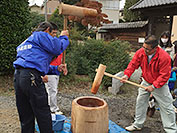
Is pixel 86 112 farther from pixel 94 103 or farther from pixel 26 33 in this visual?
pixel 26 33

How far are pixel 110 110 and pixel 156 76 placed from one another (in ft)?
5.87

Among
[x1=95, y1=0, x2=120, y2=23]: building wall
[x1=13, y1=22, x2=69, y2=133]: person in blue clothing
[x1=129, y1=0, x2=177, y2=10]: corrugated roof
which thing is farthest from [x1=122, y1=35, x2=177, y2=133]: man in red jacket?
[x1=95, y1=0, x2=120, y2=23]: building wall

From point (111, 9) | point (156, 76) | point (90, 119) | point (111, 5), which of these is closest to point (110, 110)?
point (156, 76)

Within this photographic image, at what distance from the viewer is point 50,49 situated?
2.20 metres

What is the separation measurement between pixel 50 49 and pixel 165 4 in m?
7.35

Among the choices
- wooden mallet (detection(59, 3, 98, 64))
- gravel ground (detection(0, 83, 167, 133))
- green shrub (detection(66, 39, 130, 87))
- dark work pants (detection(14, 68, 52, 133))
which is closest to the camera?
dark work pants (detection(14, 68, 52, 133))

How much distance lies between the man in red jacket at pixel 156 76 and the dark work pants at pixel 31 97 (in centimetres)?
165

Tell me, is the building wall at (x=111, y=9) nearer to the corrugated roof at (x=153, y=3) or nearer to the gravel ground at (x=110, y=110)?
the corrugated roof at (x=153, y=3)

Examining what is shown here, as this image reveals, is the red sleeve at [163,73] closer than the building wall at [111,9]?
Yes

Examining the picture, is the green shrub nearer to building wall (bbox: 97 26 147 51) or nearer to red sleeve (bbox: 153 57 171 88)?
red sleeve (bbox: 153 57 171 88)

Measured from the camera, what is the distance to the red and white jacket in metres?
2.89

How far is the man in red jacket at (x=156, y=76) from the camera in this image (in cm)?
289

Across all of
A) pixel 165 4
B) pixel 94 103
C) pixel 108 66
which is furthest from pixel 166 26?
pixel 94 103

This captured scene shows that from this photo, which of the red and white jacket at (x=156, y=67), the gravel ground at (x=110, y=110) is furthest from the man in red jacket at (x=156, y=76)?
the gravel ground at (x=110, y=110)
